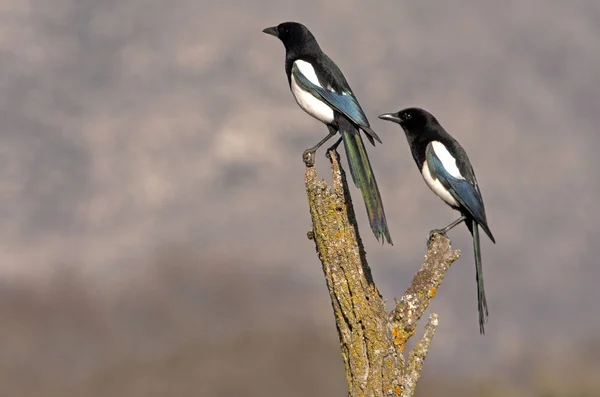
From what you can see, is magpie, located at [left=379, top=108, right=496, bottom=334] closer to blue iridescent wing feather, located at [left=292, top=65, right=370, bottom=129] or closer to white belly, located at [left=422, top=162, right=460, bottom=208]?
white belly, located at [left=422, top=162, right=460, bottom=208]

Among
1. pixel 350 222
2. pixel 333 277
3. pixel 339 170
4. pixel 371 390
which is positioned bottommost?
pixel 371 390

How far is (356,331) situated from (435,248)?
2.51 ft

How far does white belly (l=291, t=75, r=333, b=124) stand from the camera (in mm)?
4598

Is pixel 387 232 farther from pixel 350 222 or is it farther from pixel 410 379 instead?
pixel 410 379

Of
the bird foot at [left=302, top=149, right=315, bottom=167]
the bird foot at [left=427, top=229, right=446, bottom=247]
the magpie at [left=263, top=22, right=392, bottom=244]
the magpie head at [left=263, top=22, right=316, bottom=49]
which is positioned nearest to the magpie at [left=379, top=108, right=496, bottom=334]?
the bird foot at [left=427, top=229, right=446, bottom=247]

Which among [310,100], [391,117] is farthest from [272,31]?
[391,117]

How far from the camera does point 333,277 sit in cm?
343

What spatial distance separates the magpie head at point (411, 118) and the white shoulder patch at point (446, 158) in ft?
0.71

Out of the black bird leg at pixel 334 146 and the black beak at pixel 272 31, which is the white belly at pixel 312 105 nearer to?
the black bird leg at pixel 334 146

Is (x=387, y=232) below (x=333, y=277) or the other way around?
the other way around

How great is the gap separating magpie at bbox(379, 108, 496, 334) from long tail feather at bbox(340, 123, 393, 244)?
700 millimetres

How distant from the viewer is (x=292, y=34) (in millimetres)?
5148

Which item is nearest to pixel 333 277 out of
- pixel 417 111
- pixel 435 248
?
pixel 435 248

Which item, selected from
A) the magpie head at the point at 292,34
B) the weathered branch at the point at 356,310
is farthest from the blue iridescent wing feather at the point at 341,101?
the weathered branch at the point at 356,310
